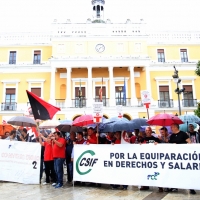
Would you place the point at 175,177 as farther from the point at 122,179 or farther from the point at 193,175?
the point at 122,179

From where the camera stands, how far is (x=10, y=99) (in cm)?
2462

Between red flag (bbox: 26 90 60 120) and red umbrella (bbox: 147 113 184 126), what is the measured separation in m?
2.99

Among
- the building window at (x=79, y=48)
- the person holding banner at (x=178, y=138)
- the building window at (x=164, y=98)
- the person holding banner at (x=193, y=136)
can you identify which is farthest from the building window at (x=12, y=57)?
the person holding banner at (x=178, y=138)

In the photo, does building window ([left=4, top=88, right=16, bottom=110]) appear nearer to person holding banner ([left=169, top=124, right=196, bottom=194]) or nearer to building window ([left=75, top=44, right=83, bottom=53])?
building window ([left=75, top=44, right=83, bottom=53])

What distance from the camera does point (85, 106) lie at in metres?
22.9

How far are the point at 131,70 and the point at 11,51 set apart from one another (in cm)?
1319

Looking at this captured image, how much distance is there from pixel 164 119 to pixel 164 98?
A: 18357 millimetres

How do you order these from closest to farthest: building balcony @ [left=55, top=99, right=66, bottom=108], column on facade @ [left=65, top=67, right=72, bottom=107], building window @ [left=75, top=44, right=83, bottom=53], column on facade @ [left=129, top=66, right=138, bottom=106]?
column on facade @ [left=65, top=67, right=72, bottom=107] < column on facade @ [left=129, top=66, right=138, bottom=106] < building balcony @ [left=55, top=99, right=66, bottom=108] < building window @ [left=75, top=44, right=83, bottom=53]

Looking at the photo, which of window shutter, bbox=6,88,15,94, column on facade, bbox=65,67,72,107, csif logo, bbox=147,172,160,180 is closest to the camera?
csif logo, bbox=147,172,160,180

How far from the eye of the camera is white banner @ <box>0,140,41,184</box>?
6.98 meters

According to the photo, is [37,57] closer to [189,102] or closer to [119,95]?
[119,95]

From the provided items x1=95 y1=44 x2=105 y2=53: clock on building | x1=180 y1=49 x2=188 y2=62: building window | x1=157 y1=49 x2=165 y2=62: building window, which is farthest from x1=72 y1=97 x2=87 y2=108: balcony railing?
x1=180 y1=49 x2=188 y2=62: building window

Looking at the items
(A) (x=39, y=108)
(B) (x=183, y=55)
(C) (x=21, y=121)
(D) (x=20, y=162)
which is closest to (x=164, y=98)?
(B) (x=183, y=55)

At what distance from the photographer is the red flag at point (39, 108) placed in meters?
6.77
